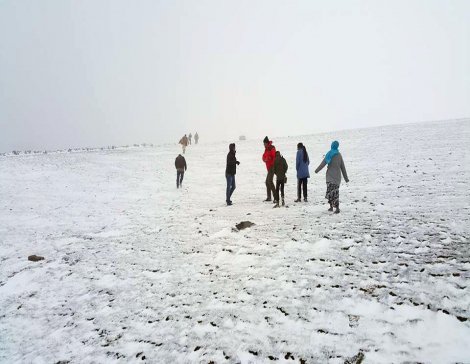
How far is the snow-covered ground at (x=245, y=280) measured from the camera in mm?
4176

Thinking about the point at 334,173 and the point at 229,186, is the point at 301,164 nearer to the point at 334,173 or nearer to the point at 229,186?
the point at 334,173

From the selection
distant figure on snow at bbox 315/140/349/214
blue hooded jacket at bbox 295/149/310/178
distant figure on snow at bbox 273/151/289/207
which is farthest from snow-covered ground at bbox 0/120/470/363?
blue hooded jacket at bbox 295/149/310/178

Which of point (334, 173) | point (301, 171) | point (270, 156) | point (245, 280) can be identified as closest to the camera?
point (245, 280)

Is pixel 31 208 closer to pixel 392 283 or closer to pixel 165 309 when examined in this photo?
pixel 165 309

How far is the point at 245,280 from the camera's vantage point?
600 centimetres

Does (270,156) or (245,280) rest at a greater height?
(270,156)

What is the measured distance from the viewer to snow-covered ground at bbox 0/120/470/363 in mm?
4176

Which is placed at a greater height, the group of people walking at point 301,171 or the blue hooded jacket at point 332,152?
the blue hooded jacket at point 332,152

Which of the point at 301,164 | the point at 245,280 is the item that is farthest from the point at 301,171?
the point at 245,280

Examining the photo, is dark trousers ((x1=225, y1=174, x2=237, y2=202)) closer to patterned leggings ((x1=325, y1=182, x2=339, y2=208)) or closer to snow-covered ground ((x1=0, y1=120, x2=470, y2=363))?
snow-covered ground ((x1=0, y1=120, x2=470, y2=363))

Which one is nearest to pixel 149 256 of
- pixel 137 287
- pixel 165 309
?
pixel 137 287

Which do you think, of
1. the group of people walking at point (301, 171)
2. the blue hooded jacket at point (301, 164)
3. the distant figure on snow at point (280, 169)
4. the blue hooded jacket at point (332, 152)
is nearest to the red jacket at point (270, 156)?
the group of people walking at point (301, 171)

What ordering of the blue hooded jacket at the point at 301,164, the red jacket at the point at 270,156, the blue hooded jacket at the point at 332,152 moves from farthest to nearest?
the red jacket at the point at 270,156
the blue hooded jacket at the point at 301,164
the blue hooded jacket at the point at 332,152

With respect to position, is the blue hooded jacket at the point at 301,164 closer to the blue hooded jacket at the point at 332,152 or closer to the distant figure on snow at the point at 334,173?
the blue hooded jacket at the point at 332,152
